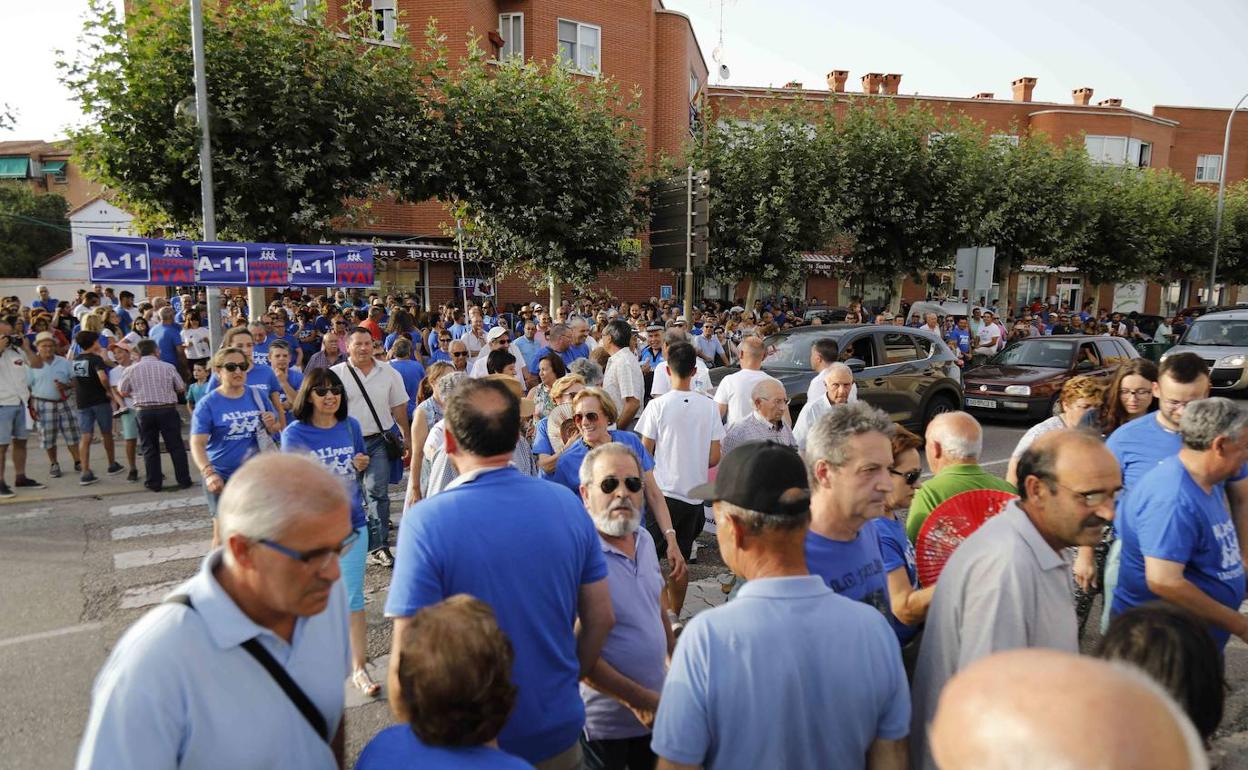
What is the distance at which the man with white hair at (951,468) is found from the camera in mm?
2998

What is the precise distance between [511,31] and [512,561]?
24.5 meters

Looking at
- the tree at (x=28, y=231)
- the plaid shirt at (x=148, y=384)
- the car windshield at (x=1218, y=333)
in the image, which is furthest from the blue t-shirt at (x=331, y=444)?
the tree at (x=28, y=231)

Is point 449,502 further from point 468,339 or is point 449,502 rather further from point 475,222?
point 475,222

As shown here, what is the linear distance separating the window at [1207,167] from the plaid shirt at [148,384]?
55643 mm

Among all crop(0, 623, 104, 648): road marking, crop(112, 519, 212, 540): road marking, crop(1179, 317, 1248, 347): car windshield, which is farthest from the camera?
crop(1179, 317, 1248, 347): car windshield

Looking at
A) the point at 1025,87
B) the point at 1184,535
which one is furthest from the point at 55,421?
the point at 1025,87

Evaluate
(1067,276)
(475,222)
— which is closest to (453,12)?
(475,222)

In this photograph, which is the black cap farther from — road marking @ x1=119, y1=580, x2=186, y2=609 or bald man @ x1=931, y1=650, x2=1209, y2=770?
road marking @ x1=119, y1=580, x2=186, y2=609

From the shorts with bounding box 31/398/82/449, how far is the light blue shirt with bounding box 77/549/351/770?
8.73 m

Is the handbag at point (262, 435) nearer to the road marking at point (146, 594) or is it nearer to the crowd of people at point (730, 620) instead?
the road marking at point (146, 594)

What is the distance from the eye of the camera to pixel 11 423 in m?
7.88

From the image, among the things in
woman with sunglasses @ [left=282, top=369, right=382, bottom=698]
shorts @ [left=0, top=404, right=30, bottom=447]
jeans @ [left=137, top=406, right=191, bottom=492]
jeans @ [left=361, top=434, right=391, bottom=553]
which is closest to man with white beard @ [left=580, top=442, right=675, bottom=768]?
woman with sunglasses @ [left=282, top=369, right=382, bottom=698]

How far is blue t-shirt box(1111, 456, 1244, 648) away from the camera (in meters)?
2.67

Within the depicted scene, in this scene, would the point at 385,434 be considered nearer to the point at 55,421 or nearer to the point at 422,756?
the point at 422,756
